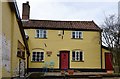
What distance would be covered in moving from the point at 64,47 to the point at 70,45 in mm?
722

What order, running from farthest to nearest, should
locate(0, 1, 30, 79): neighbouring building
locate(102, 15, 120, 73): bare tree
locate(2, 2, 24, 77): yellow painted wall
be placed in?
locate(102, 15, 120, 73): bare tree → locate(2, 2, 24, 77): yellow painted wall → locate(0, 1, 30, 79): neighbouring building

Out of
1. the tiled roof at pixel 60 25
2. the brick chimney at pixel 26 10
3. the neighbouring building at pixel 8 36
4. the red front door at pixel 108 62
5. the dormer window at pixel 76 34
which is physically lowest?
the red front door at pixel 108 62

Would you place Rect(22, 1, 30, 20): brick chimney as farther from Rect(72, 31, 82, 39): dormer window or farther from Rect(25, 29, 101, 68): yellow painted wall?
Rect(72, 31, 82, 39): dormer window

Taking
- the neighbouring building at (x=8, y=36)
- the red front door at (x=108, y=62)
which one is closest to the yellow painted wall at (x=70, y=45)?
the red front door at (x=108, y=62)

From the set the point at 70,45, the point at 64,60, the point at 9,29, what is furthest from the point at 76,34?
the point at 9,29

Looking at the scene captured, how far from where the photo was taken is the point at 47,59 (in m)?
35.1

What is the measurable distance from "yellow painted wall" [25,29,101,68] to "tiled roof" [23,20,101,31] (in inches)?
18.4

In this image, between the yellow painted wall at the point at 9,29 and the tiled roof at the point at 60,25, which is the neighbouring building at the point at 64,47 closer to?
the tiled roof at the point at 60,25

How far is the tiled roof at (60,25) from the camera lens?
116 feet

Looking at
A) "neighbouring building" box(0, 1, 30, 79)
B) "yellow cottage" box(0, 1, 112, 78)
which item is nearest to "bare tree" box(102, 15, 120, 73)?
"yellow cottage" box(0, 1, 112, 78)

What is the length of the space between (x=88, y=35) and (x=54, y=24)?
416 cm

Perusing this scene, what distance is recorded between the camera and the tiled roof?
35.4m

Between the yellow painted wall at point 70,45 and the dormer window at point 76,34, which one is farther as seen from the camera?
the dormer window at point 76,34

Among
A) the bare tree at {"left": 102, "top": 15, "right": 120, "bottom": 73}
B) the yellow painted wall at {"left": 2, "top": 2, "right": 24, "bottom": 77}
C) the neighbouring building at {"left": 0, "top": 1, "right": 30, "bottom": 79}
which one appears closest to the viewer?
the neighbouring building at {"left": 0, "top": 1, "right": 30, "bottom": 79}
